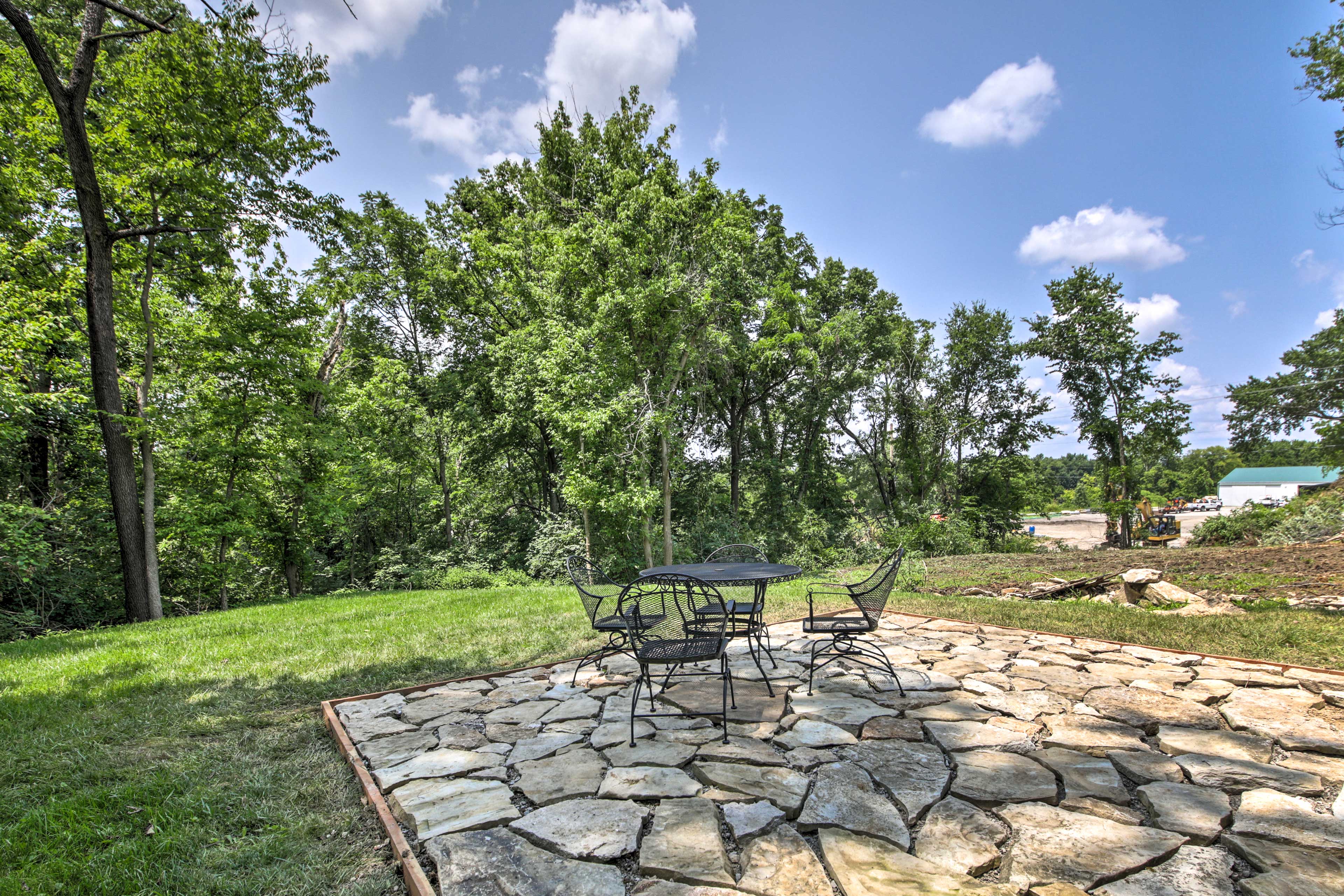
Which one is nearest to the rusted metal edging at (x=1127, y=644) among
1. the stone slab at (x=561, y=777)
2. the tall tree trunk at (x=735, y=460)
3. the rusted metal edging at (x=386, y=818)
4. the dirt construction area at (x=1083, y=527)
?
the stone slab at (x=561, y=777)

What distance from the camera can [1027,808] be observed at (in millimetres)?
2014

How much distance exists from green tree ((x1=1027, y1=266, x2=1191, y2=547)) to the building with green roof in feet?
145

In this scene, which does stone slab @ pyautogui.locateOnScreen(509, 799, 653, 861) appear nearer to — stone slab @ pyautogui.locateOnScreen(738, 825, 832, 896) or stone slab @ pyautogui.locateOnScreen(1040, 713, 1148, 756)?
stone slab @ pyautogui.locateOnScreen(738, 825, 832, 896)

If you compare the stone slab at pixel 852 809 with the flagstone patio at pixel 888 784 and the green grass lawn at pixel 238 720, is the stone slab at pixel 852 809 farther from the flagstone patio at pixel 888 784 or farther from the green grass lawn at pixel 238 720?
the green grass lawn at pixel 238 720

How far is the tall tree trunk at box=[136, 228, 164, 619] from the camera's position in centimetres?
793

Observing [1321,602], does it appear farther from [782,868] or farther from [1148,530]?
[1148,530]

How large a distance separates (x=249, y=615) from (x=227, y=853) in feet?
21.7

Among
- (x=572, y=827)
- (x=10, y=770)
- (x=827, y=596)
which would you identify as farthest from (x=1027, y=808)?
(x=827, y=596)

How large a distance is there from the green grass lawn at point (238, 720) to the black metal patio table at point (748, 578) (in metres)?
1.55

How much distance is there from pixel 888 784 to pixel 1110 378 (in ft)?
70.8

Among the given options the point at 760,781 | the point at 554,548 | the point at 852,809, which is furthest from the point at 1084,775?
the point at 554,548

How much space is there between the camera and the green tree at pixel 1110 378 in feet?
56.2

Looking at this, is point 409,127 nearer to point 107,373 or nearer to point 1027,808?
point 107,373

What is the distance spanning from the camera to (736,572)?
3.79 metres
